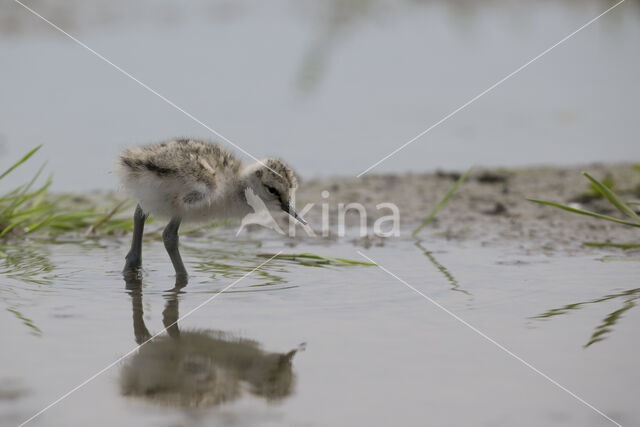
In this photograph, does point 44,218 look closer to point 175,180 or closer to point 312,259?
point 175,180

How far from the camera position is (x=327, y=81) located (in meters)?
9.45

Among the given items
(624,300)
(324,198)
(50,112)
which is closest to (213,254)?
(324,198)

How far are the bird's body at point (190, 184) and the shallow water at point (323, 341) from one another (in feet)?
0.82

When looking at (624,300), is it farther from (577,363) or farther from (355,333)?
(355,333)

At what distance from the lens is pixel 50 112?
804 cm

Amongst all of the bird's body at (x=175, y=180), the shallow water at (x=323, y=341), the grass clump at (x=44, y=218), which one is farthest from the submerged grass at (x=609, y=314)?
the grass clump at (x=44, y=218)

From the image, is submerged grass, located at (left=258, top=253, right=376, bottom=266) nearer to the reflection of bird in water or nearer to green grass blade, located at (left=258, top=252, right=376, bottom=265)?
green grass blade, located at (left=258, top=252, right=376, bottom=265)

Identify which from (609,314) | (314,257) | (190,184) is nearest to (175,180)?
(190,184)

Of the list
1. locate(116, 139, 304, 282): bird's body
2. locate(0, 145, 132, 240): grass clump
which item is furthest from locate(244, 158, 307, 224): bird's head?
locate(0, 145, 132, 240): grass clump

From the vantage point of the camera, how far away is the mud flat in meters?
5.85

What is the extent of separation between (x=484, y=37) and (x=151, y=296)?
776 cm

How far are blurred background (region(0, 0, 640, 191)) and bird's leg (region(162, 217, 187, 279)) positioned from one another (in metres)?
1.88

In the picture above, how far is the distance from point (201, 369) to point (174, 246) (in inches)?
65.7

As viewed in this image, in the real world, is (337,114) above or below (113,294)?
above
